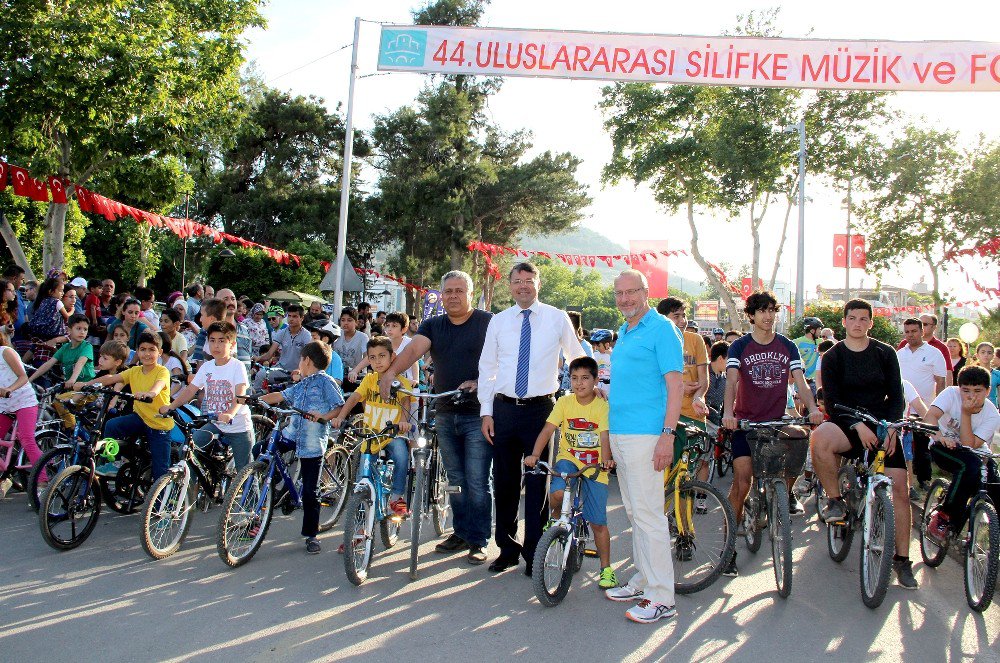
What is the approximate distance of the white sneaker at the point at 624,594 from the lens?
554 centimetres

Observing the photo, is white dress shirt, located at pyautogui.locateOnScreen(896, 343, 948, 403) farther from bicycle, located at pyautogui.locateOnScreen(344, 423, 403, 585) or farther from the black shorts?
bicycle, located at pyautogui.locateOnScreen(344, 423, 403, 585)

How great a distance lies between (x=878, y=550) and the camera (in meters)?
5.55

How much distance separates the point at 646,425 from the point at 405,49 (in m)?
7.91

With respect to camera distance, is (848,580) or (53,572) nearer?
(53,572)

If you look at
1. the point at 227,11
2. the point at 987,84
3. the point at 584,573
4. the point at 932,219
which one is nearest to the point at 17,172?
the point at 227,11

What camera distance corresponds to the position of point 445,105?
3781 cm

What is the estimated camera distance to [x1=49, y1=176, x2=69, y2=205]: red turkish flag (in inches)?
549

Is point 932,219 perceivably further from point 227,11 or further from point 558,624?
point 558,624

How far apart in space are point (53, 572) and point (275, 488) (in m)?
1.54

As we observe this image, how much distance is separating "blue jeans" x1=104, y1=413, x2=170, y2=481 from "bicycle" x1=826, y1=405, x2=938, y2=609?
209 inches

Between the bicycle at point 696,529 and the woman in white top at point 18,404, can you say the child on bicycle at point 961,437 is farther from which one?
the woman in white top at point 18,404

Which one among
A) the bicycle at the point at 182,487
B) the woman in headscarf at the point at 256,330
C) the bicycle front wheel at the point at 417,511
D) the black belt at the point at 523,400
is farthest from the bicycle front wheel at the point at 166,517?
the woman in headscarf at the point at 256,330

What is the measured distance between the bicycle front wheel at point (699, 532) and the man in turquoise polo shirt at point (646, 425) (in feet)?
2.08

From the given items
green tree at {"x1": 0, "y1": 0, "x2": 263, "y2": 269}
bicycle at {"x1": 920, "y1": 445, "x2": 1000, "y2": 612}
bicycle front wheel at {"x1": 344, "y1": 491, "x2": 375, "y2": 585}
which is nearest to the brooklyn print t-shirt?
bicycle at {"x1": 920, "y1": 445, "x2": 1000, "y2": 612}
